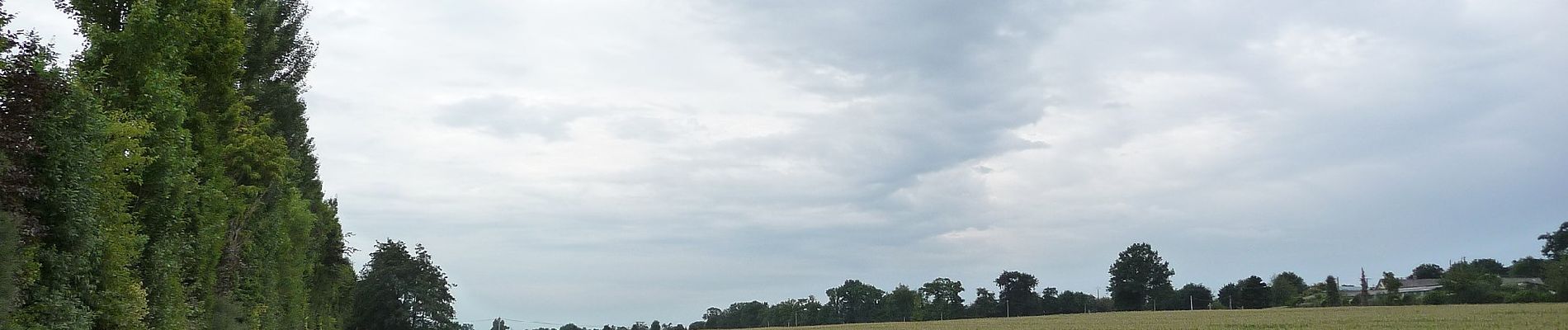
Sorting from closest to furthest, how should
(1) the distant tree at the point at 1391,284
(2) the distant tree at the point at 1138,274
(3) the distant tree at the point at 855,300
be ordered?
(1) the distant tree at the point at 1391,284, (2) the distant tree at the point at 1138,274, (3) the distant tree at the point at 855,300

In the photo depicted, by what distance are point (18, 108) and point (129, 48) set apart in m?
5.40

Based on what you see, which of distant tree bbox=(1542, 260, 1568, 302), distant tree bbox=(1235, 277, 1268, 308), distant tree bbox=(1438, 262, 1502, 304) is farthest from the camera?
distant tree bbox=(1235, 277, 1268, 308)

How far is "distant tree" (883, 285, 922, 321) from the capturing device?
15350 centimetres

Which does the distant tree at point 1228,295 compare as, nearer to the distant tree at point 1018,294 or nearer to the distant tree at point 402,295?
the distant tree at point 1018,294

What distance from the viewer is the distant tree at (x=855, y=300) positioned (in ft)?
537

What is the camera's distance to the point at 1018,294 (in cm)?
15112

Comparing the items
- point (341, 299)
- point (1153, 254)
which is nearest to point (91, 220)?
point (341, 299)

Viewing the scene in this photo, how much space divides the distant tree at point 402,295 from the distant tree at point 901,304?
88.3m

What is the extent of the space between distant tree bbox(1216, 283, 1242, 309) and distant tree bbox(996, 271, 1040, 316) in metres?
27.3

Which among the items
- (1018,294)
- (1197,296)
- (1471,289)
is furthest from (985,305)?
(1471,289)

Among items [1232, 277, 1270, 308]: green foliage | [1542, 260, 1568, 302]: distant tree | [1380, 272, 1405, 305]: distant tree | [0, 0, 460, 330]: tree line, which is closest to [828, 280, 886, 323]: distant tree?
[1232, 277, 1270, 308]: green foliage

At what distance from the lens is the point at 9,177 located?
11.0 meters

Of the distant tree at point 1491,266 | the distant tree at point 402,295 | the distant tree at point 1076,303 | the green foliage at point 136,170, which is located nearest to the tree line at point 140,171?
the green foliage at point 136,170

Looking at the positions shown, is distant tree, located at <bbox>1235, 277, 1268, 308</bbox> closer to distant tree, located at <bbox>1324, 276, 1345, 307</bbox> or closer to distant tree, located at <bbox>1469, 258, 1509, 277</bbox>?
distant tree, located at <bbox>1324, 276, 1345, 307</bbox>
